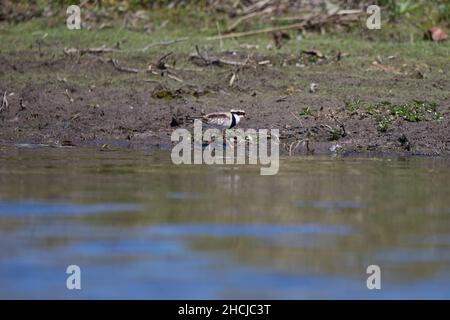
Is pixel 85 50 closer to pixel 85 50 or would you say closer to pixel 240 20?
pixel 85 50

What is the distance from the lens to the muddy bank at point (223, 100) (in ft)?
38.1

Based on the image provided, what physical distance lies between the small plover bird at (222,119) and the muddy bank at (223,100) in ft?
1.15

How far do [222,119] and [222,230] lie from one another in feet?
15.0

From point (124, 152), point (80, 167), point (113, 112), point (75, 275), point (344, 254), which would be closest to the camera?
point (75, 275)

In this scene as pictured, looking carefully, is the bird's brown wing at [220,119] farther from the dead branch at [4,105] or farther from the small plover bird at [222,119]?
the dead branch at [4,105]

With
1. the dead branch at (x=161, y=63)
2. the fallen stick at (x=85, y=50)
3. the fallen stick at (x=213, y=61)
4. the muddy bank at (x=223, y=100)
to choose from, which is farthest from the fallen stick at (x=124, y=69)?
the fallen stick at (x=213, y=61)

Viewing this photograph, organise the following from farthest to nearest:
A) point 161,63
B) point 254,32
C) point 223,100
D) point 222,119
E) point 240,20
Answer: point 240,20
point 254,32
point 161,63
point 223,100
point 222,119

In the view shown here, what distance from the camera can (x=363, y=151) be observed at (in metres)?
11.3

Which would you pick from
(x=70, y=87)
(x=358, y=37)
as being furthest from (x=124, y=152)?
(x=358, y=37)

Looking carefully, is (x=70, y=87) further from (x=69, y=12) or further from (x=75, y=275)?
(x=75, y=275)

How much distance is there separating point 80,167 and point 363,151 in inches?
117

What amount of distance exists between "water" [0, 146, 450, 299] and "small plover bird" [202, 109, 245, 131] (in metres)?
1.37

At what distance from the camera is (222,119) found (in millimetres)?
11414

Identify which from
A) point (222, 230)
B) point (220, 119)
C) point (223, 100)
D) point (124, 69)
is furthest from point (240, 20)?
point (222, 230)
